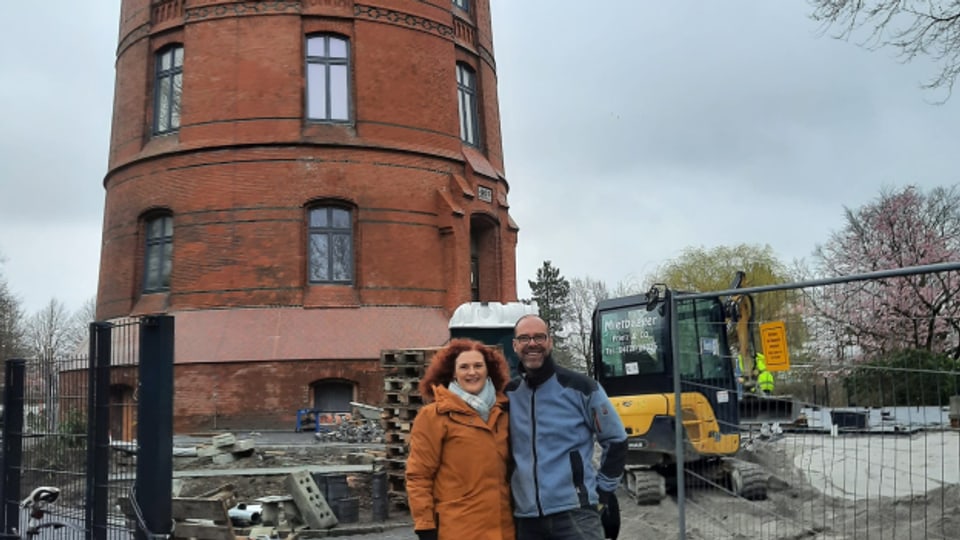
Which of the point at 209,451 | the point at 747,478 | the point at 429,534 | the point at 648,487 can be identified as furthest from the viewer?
the point at 209,451

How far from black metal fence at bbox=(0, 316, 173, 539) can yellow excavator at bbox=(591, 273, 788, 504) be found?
4.75 metres

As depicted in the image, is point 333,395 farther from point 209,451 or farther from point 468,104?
point 468,104

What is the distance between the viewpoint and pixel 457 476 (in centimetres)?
459

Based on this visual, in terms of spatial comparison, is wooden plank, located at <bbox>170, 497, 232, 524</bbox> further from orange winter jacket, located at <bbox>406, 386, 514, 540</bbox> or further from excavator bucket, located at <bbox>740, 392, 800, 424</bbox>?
excavator bucket, located at <bbox>740, 392, 800, 424</bbox>

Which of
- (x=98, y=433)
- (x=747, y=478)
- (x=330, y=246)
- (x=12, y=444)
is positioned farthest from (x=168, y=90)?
(x=747, y=478)

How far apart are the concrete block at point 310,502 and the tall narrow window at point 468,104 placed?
14348 mm

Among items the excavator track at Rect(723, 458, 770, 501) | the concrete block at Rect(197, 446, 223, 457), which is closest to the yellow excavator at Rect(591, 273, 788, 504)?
the excavator track at Rect(723, 458, 770, 501)

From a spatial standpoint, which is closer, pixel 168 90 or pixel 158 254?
pixel 158 254

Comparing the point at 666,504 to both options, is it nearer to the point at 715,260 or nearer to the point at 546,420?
the point at 546,420

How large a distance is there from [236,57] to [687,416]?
1600 centimetres

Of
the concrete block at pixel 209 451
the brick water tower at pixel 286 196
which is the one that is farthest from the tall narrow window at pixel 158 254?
the concrete block at pixel 209 451

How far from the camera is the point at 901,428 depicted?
16.5ft

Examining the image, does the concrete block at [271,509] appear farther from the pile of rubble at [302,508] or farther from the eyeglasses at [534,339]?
the eyeglasses at [534,339]

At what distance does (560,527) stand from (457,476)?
0.62 m
